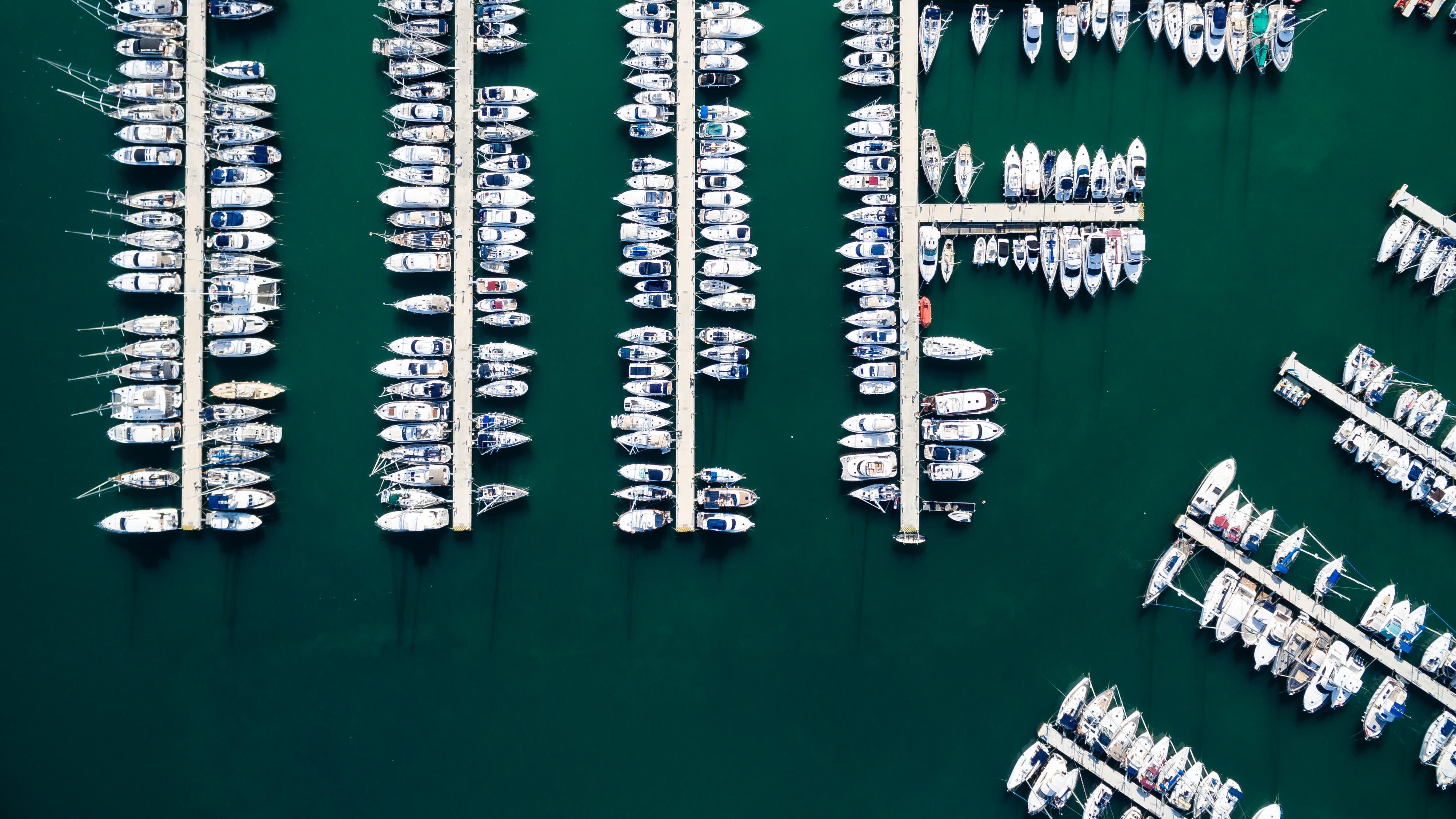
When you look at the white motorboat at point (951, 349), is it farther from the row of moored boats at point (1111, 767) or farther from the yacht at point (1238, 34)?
the yacht at point (1238, 34)

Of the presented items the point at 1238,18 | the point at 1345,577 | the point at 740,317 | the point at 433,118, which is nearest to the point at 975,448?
the point at 740,317

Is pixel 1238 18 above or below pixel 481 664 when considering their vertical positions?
above

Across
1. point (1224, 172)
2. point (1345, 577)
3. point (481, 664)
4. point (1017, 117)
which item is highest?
point (1017, 117)

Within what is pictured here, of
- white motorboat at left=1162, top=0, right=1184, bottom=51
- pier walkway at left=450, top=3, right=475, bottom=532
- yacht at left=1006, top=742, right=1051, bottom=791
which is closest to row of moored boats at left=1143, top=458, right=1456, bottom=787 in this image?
yacht at left=1006, top=742, right=1051, bottom=791

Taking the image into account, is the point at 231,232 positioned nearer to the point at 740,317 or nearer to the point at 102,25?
the point at 102,25

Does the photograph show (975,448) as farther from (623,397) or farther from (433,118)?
(433,118)

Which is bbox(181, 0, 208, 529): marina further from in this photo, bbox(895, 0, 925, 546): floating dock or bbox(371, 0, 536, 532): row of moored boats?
bbox(895, 0, 925, 546): floating dock
